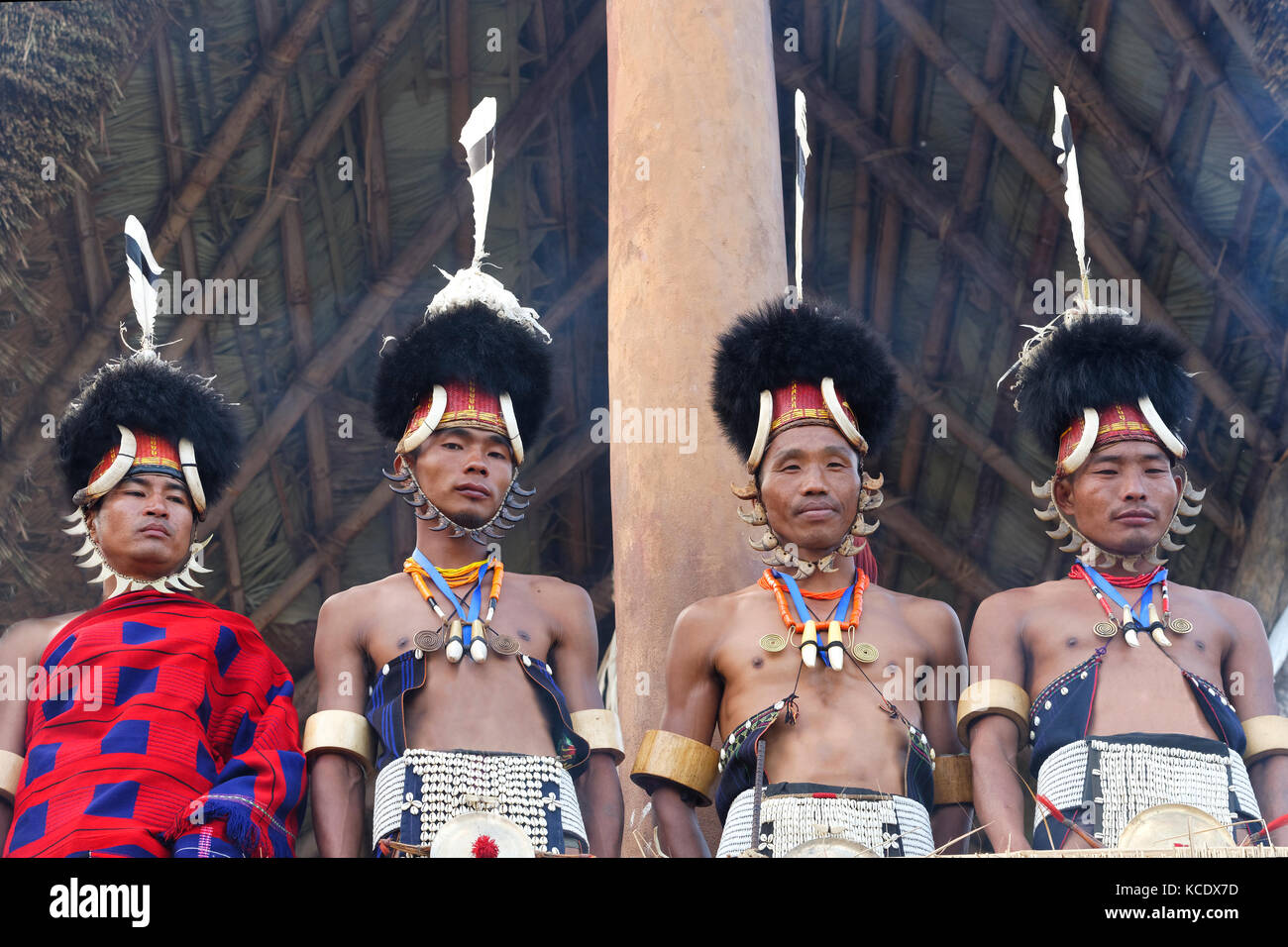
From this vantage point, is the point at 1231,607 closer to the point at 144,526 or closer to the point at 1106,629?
the point at 1106,629

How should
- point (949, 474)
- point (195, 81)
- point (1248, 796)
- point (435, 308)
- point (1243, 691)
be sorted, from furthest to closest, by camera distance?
point (949, 474) → point (195, 81) → point (435, 308) → point (1243, 691) → point (1248, 796)

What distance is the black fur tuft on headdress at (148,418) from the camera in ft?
15.1

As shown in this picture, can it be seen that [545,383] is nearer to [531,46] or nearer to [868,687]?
[868,687]

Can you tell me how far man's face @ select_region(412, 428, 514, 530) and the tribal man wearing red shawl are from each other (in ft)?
2.17

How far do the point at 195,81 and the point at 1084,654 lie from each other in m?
5.36

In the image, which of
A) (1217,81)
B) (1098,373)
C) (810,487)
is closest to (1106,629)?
(1098,373)

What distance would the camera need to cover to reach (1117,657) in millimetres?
4285

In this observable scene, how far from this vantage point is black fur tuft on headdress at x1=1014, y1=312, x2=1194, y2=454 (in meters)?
4.56

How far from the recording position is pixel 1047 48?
796 cm

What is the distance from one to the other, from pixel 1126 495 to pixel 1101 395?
32 cm

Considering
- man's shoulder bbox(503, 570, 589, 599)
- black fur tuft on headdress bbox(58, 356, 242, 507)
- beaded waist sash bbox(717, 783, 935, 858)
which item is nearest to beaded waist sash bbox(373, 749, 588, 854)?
beaded waist sash bbox(717, 783, 935, 858)

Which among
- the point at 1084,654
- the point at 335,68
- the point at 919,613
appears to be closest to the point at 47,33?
the point at 335,68

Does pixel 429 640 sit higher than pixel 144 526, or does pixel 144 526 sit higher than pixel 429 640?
pixel 144 526

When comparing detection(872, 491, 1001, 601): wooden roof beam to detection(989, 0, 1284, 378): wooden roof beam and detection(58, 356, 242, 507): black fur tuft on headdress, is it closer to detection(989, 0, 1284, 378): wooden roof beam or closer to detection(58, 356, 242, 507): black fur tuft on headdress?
detection(989, 0, 1284, 378): wooden roof beam
